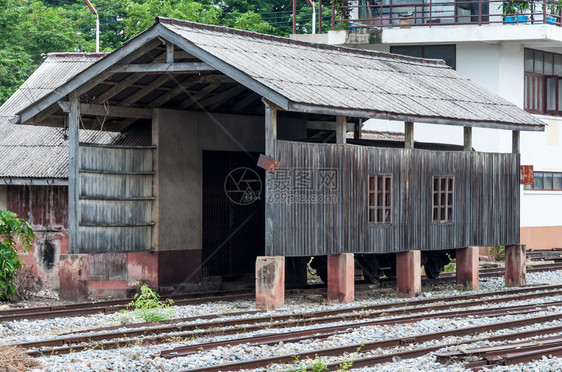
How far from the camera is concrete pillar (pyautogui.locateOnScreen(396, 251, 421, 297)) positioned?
2048 centimetres

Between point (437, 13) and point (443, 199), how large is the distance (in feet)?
51.0

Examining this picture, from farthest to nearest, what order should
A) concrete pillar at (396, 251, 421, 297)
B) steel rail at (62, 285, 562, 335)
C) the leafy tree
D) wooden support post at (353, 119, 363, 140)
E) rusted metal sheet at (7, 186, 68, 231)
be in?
1. wooden support post at (353, 119, 363, 140)
2. rusted metal sheet at (7, 186, 68, 231)
3. concrete pillar at (396, 251, 421, 297)
4. the leafy tree
5. steel rail at (62, 285, 562, 335)

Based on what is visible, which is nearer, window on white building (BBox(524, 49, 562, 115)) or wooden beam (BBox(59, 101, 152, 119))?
wooden beam (BBox(59, 101, 152, 119))

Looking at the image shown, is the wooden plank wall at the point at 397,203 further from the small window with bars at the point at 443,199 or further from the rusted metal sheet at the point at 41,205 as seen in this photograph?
the rusted metal sheet at the point at 41,205

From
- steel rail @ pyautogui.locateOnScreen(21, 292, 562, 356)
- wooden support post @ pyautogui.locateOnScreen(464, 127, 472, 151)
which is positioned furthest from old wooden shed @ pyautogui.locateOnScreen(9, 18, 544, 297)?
steel rail @ pyautogui.locateOnScreen(21, 292, 562, 356)

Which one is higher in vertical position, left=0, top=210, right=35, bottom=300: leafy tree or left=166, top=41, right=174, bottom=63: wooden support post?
left=166, top=41, right=174, bottom=63: wooden support post

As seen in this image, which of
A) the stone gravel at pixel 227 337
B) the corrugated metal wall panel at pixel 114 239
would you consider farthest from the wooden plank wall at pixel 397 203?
the corrugated metal wall panel at pixel 114 239

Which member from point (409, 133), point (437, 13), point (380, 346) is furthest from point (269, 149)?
point (437, 13)

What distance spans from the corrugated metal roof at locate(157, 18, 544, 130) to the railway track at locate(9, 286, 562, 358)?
149 inches

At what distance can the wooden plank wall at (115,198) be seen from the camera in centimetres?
1947

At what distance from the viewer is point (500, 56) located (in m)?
33.8

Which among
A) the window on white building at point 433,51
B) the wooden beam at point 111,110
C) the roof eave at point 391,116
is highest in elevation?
the window on white building at point 433,51

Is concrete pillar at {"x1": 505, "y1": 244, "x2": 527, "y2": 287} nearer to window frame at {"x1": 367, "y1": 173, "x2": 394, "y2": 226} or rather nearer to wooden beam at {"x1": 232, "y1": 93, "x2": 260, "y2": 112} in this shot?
window frame at {"x1": 367, "y1": 173, "x2": 394, "y2": 226}

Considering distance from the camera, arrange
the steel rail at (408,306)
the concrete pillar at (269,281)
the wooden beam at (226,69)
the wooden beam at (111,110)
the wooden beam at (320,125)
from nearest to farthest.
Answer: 1. the steel rail at (408,306)
2. the wooden beam at (226,69)
3. the concrete pillar at (269,281)
4. the wooden beam at (111,110)
5. the wooden beam at (320,125)
